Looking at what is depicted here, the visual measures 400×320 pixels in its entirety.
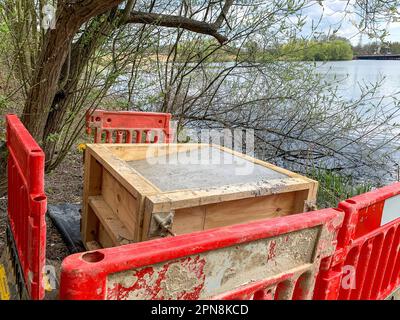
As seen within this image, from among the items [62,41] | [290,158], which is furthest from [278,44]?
[62,41]

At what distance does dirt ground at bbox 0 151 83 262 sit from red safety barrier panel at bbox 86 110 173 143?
1.00 m

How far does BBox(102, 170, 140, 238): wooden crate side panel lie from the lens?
87.3 inches

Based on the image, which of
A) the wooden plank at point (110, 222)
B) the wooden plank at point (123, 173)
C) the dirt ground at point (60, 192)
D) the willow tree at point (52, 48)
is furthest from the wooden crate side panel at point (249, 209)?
the willow tree at point (52, 48)

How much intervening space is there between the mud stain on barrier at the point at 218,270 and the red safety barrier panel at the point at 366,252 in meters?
0.19

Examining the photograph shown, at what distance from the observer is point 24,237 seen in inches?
75.3

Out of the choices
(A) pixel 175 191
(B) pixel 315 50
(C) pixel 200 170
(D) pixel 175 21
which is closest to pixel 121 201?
(A) pixel 175 191

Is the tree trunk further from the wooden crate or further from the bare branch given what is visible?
the bare branch

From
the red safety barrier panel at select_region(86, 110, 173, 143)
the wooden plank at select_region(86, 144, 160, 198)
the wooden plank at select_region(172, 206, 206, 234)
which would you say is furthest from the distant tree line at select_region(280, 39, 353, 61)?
the wooden plank at select_region(172, 206, 206, 234)

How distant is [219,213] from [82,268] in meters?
1.38

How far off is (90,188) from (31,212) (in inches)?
52.3

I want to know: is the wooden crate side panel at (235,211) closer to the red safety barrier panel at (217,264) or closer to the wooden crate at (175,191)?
the wooden crate at (175,191)

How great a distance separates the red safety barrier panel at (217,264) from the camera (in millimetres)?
993

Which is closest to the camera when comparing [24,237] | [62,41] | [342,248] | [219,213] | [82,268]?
[82,268]
